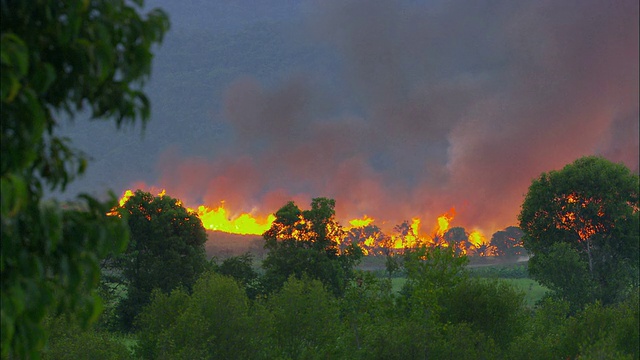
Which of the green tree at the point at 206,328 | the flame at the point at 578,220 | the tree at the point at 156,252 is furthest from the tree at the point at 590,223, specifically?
the green tree at the point at 206,328

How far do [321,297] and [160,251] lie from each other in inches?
1365

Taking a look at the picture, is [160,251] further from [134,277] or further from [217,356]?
[217,356]

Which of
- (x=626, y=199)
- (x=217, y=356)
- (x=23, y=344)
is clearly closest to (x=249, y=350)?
(x=217, y=356)

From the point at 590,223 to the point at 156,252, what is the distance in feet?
142

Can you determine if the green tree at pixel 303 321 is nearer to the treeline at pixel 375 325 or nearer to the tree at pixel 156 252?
the treeline at pixel 375 325

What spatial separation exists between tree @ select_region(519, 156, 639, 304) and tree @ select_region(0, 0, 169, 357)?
6786 centimetres

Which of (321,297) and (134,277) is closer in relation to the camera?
(321,297)

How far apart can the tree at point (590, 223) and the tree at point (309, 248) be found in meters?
18.3

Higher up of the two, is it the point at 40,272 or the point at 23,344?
the point at 40,272

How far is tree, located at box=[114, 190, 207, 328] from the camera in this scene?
7569 cm

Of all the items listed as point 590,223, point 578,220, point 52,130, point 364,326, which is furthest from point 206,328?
point 590,223

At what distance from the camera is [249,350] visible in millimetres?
43531

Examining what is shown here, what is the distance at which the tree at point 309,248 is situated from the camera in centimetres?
7656

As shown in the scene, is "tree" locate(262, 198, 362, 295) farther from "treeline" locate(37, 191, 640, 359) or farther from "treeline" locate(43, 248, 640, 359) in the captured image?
"treeline" locate(43, 248, 640, 359)
